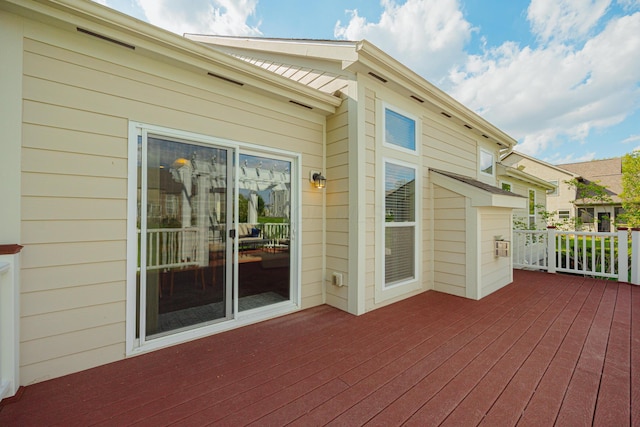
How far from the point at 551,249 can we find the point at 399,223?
4.13 meters

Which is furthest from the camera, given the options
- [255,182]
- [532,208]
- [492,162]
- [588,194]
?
[588,194]

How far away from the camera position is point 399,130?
393 centimetres

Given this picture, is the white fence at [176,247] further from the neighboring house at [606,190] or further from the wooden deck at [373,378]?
the neighboring house at [606,190]

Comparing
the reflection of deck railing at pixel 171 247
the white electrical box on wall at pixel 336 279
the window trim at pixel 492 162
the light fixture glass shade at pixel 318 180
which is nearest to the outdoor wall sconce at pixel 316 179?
the light fixture glass shade at pixel 318 180

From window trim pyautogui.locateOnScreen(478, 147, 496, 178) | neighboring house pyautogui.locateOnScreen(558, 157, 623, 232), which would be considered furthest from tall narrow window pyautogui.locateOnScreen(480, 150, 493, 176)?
neighboring house pyautogui.locateOnScreen(558, 157, 623, 232)

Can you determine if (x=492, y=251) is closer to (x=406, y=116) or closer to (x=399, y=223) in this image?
(x=399, y=223)

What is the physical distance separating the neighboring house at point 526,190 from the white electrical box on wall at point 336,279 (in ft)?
19.4

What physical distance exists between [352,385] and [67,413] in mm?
1833

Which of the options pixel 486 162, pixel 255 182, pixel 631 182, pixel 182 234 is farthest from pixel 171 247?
pixel 631 182

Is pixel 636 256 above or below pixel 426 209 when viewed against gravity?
below

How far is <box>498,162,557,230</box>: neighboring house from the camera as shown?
8023 mm

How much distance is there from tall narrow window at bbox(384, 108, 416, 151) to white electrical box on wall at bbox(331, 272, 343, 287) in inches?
79.0

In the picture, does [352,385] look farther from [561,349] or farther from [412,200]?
[412,200]

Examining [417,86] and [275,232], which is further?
[417,86]
